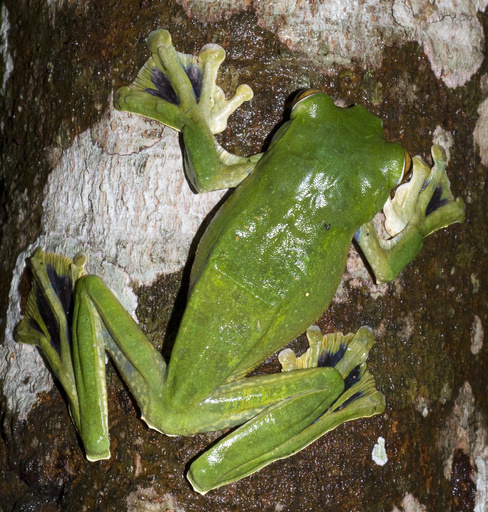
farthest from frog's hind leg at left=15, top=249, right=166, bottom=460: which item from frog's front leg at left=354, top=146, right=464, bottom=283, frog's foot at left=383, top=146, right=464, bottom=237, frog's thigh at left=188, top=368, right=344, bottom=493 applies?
frog's foot at left=383, top=146, right=464, bottom=237

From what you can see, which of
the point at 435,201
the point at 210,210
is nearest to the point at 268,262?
the point at 210,210

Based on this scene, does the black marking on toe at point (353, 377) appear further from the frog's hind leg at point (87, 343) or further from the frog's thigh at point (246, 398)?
the frog's hind leg at point (87, 343)

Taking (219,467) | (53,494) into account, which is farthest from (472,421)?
(53,494)

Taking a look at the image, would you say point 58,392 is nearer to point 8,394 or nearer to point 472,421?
point 8,394

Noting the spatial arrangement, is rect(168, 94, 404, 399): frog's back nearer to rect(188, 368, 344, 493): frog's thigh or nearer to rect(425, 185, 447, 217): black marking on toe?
rect(188, 368, 344, 493): frog's thigh

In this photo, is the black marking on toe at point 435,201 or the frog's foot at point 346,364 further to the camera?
the black marking on toe at point 435,201

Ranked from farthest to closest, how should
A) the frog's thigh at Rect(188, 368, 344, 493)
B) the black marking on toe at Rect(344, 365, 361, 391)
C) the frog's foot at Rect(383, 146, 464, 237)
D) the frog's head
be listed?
1. the frog's foot at Rect(383, 146, 464, 237)
2. the black marking on toe at Rect(344, 365, 361, 391)
3. the frog's head
4. the frog's thigh at Rect(188, 368, 344, 493)

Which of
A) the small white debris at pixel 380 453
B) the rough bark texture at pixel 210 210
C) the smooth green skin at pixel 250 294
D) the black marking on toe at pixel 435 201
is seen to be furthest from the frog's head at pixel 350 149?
the small white debris at pixel 380 453

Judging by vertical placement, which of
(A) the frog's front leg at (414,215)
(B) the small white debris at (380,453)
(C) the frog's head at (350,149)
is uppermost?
(C) the frog's head at (350,149)

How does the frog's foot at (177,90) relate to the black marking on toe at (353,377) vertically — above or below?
above
